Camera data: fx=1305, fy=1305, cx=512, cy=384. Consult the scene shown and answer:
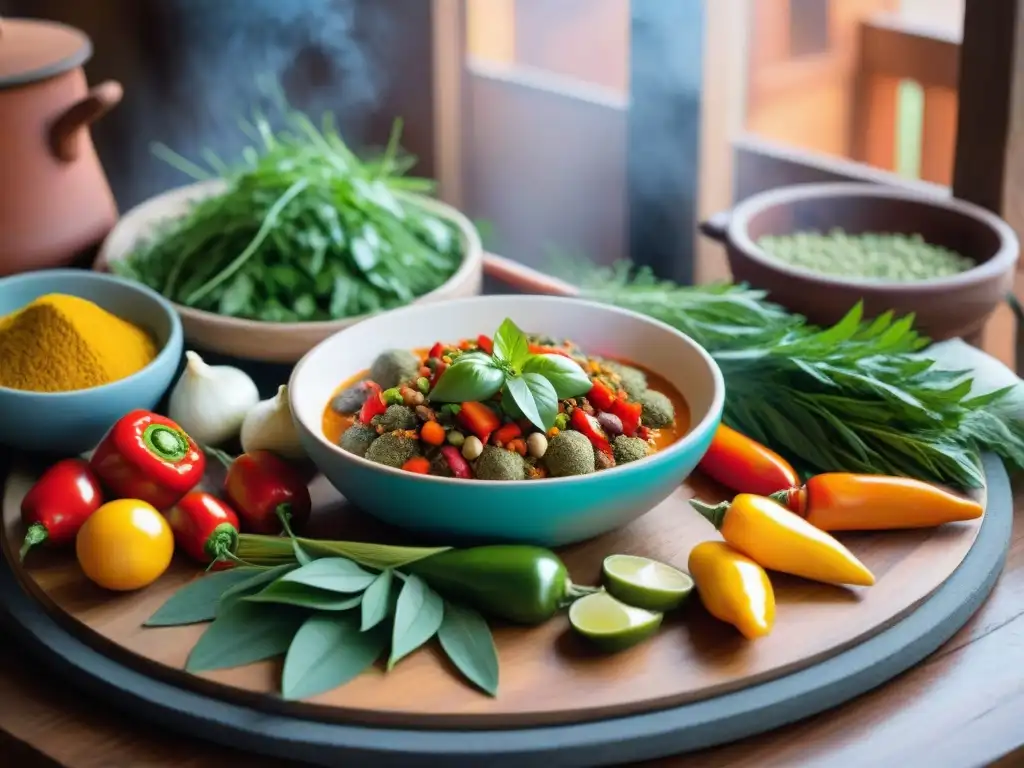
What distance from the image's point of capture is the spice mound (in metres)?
1.58

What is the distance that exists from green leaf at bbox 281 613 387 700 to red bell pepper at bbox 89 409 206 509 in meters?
0.29

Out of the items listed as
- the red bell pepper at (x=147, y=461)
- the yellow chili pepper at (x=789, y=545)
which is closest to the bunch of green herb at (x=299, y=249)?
the red bell pepper at (x=147, y=461)

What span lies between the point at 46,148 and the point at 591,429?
102 cm

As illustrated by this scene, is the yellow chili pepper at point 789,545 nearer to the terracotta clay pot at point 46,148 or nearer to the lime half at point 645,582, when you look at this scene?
the lime half at point 645,582

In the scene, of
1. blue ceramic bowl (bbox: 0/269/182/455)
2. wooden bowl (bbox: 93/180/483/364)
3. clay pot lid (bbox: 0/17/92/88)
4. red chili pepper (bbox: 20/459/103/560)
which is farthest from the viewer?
clay pot lid (bbox: 0/17/92/88)

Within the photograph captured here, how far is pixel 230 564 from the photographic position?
1.41 metres

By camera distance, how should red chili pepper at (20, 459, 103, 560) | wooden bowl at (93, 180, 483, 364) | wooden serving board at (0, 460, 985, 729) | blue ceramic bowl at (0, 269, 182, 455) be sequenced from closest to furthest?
wooden serving board at (0, 460, 985, 729) < red chili pepper at (20, 459, 103, 560) < blue ceramic bowl at (0, 269, 182, 455) < wooden bowl at (93, 180, 483, 364)

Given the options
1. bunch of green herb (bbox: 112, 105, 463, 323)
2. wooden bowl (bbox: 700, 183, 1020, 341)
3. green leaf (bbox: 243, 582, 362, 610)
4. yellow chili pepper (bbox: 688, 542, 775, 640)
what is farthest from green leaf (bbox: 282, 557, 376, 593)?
wooden bowl (bbox: 700, 183, 1020, 341)

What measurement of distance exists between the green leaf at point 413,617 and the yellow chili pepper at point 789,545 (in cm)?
32

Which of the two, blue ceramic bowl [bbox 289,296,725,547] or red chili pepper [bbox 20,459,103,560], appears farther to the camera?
red chili pepper [bbox 20,459,103,560]

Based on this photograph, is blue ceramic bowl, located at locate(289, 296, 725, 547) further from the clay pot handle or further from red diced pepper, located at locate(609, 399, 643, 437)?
the clay pot handle

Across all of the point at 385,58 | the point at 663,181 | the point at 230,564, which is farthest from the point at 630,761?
the point at 385,58

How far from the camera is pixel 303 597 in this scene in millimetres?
1282

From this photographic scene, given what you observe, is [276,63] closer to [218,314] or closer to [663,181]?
[663,181]
